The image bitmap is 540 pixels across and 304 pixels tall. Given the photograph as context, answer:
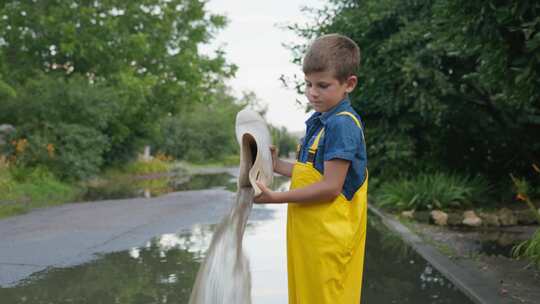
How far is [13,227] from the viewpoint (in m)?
9.48

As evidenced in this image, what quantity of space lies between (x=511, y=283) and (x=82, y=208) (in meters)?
9.67

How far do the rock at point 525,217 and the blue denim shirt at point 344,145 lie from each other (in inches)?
315

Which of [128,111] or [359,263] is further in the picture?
[128,111]

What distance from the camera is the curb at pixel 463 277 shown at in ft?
15.9

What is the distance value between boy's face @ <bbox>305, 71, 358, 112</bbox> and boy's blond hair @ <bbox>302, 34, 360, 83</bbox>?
0.8 inches

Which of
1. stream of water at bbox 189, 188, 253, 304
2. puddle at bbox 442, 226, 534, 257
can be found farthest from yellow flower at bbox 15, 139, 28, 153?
stream of water at bbox 189, 188, 253, 304

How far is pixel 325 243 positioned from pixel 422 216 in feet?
27.3

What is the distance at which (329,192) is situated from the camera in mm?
2365

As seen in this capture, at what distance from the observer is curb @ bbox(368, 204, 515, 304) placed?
4.86 metres

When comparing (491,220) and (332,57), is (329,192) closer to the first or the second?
(332,57)

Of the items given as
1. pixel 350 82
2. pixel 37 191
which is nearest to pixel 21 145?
pixel 37 191

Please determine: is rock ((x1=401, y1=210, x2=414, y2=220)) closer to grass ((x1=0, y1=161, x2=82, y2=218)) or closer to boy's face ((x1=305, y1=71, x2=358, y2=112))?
grass ((x1=0, y1=161, x2=82, y2=218))

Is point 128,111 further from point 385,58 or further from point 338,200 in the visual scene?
point 338,200

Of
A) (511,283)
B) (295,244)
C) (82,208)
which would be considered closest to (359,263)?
(295,244)
